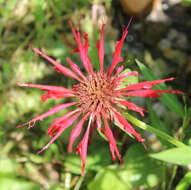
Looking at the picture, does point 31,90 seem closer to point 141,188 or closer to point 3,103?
point 3,103

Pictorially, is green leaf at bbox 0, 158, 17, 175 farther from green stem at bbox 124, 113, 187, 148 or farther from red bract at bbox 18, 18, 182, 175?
green stem at bbox 124, 113, 187, 148

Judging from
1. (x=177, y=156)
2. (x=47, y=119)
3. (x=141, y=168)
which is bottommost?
(x=141, y=168)

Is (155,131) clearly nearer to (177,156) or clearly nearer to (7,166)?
(177,156)

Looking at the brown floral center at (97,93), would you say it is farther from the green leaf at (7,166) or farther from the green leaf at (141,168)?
the green leaf at (7,166)

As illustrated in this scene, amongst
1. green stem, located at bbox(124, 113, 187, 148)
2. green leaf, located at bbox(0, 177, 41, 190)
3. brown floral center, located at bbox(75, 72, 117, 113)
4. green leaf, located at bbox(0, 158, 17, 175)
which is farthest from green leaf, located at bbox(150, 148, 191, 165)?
green leaf, located at bbox(0, 158, 17, 175)

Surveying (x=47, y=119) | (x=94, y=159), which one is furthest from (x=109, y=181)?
(x=47, y=119)
